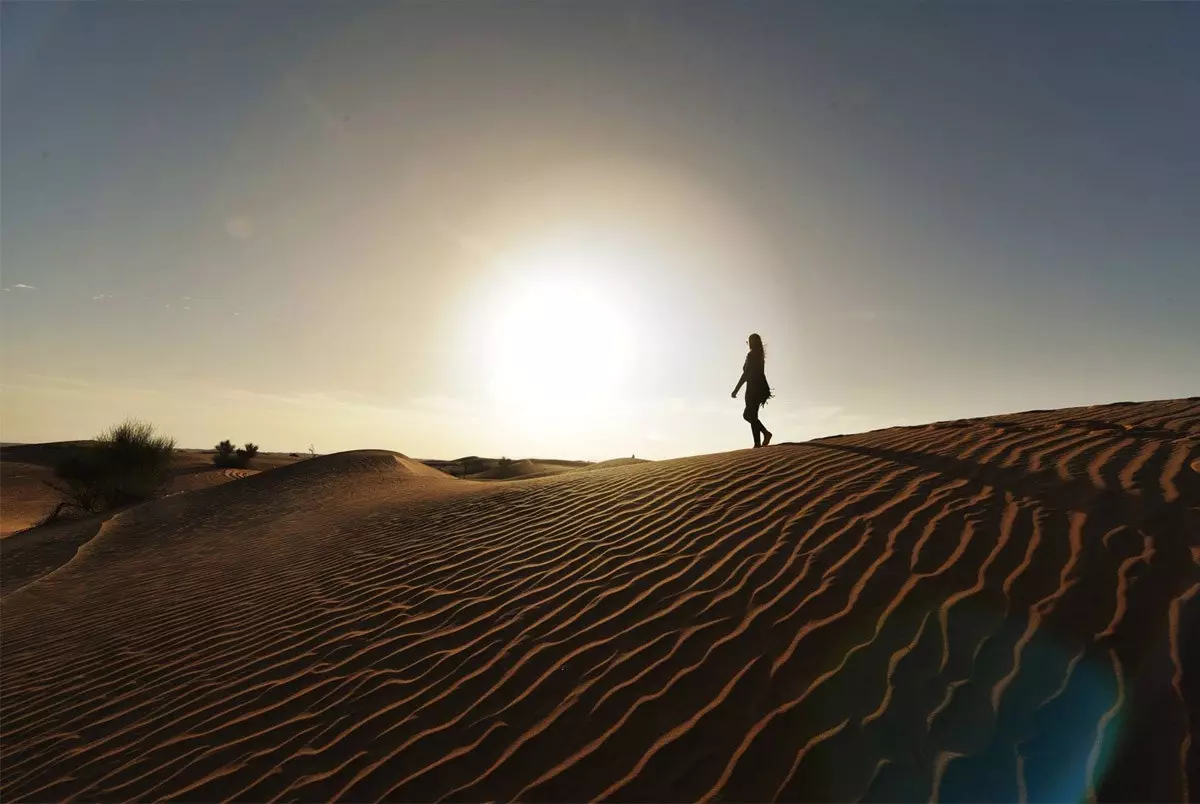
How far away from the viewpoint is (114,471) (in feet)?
60.1

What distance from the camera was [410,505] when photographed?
1008 cm

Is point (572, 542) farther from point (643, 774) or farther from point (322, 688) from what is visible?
point (643, 774)

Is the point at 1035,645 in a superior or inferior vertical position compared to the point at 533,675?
superior

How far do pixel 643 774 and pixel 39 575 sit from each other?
41.6ft

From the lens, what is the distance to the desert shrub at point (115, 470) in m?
18.0

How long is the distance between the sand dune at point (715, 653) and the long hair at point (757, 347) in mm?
4489

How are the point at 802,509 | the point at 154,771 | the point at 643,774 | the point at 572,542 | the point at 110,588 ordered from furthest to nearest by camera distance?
the point at 110,588, the point at 572,542, the point at 802,509, the point at 154,771, the point at 643,774

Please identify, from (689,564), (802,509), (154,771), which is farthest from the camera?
(802,509)

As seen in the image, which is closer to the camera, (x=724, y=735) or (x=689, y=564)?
(x=724, y=735)

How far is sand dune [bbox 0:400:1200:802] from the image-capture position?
276cm

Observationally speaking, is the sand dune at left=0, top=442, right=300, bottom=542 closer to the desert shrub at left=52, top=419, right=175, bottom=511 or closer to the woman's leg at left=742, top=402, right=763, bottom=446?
the desert shrub at left=52, top=419, right=175, bottom=511

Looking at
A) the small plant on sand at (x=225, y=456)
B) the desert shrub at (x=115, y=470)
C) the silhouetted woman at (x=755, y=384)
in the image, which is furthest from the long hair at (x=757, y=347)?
the small plant on sand at (x=225, y=456)

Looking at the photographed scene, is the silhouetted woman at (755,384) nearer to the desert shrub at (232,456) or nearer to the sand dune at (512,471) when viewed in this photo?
the sand dune at (512,471)

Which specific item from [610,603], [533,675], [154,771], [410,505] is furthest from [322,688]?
[410,505]
